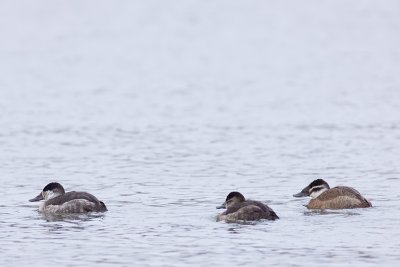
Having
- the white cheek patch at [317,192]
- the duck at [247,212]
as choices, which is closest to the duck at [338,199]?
the white cheek patch at [317,192]

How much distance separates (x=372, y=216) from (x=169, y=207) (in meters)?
3.31

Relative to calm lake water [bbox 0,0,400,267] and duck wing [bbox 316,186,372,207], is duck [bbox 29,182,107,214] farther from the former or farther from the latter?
duck wing [bbox 316,186,372,207]

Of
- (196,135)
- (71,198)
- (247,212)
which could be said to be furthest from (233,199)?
(196,135)

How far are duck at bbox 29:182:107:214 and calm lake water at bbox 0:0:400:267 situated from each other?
0.79ft

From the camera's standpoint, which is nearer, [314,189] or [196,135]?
[314,189]

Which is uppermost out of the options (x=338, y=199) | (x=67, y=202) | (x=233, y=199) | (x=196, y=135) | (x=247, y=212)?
(x=196, y=135)

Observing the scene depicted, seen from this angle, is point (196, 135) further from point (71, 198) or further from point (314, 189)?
point (71, 198)

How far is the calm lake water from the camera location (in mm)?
16344

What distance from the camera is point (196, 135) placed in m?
27.9

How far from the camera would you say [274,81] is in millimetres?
39500

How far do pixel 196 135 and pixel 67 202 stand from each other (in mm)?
9158

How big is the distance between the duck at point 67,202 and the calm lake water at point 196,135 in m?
0.24

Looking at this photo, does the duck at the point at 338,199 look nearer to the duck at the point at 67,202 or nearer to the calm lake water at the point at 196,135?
the calm lake water at the point at 196,135

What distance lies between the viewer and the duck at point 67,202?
18.7m
